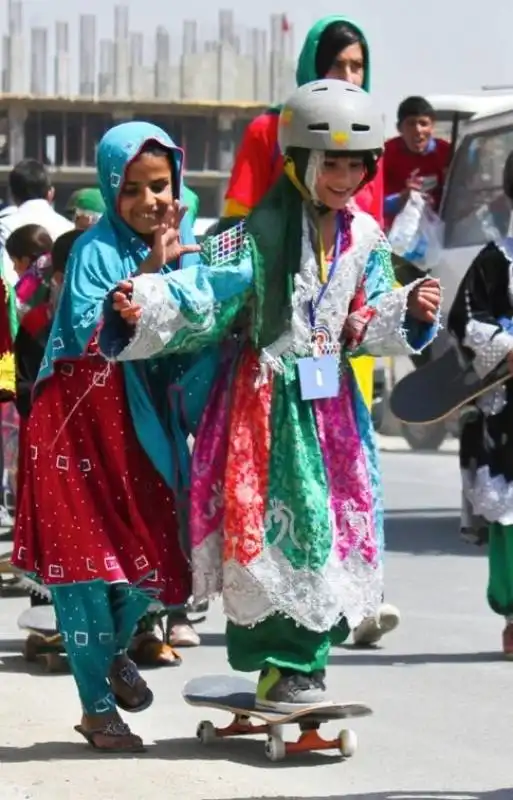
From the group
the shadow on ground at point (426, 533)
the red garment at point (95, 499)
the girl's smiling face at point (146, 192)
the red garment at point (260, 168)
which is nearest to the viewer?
the red garment at point (95, 499)

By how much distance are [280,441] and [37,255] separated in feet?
15.5

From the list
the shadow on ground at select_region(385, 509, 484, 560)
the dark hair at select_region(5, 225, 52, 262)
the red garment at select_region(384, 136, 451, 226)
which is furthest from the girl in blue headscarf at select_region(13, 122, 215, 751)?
the red garment at select_region(384, 136, 451, 226)

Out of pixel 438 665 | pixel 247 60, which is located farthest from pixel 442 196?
pixel 247 60

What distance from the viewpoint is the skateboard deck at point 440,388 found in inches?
328

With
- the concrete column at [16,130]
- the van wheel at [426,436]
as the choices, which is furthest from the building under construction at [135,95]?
the van wheel at [426,436]

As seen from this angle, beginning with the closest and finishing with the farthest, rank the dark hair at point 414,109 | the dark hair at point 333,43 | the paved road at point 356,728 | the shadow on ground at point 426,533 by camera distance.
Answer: the paved road at point 356,728
the dark hair at point 333,43
the shadow on ground at point 426,533
the dark hair at point 414,109

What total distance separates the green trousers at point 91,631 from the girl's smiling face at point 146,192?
36.2 inches

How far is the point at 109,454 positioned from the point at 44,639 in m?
1.91

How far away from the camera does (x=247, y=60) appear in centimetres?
6156

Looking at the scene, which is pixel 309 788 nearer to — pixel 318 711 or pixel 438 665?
pixel 318 711

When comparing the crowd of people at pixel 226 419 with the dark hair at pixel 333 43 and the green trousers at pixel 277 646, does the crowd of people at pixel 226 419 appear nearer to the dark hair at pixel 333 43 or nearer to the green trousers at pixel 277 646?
the green trousers at pixel 277 646

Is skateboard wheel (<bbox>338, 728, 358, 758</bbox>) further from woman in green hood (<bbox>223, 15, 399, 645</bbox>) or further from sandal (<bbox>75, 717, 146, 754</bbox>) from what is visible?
woman in green hood (<bbox>223, 15, 399, 645</bbox>)

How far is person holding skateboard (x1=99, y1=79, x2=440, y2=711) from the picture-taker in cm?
604

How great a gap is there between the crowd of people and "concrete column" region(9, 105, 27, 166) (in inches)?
1956
